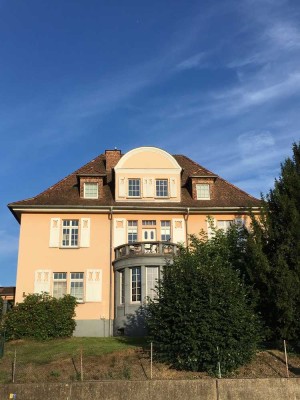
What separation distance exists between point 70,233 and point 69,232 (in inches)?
3.8

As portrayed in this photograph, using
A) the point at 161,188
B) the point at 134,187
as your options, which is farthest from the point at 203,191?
the point at 134,187

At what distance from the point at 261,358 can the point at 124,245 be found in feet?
40.7

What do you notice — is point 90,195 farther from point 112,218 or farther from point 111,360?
point 111,360

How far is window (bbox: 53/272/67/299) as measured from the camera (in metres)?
30.9

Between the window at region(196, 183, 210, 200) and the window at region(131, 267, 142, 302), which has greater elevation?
the window at region(196, 183, 210, 200)

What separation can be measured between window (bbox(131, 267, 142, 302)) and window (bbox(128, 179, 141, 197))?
19.3 ft

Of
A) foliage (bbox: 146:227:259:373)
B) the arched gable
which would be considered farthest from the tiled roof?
foliage (bbox: 146:227:259:373)

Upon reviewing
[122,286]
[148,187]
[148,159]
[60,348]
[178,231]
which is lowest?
[60,348]

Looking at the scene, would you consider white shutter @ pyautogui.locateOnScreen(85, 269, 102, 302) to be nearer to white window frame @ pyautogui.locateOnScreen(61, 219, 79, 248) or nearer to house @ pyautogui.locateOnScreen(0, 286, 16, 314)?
white window frame @ pyautogui.locateOnScreen(61, 219, 79, 248)

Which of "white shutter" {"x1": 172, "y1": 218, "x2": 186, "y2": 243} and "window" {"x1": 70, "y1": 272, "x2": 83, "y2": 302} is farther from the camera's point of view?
"white shutter" {"x1": 172, "y1": 218, "x2": 186, "y2": 243}

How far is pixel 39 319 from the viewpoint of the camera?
28.0 metres

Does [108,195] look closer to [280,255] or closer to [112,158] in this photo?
[112,158]

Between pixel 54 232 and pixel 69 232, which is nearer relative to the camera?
pixel 54 232

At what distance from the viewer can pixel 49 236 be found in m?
31.6
